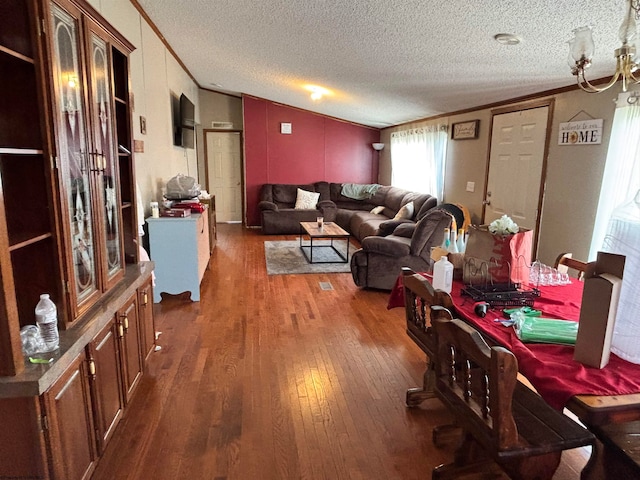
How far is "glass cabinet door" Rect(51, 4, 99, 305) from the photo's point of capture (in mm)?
1609

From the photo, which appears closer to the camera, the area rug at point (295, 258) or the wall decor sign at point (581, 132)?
the wall decor sign at point (581, 132)

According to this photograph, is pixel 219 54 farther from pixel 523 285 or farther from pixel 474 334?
pixel 474 334

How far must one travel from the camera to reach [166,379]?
2648 millimetres

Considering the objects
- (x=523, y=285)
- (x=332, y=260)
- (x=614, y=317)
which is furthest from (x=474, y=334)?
(x=332, y=260)

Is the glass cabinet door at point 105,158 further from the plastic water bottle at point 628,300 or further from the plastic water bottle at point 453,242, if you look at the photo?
the plastic water bottle at point 453,242

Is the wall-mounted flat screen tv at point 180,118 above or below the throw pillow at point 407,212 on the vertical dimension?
above

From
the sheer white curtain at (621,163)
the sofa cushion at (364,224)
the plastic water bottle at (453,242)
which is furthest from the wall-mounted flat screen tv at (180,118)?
the sheer white curtain at (621,163)

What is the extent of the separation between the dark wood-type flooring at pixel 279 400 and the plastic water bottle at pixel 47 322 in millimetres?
749

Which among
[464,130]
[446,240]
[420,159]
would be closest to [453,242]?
[446,240]

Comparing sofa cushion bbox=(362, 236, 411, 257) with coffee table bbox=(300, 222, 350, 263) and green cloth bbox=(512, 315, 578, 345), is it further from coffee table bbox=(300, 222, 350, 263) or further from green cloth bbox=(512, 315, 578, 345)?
green cloth bbox=(512, 315, 578, 345)

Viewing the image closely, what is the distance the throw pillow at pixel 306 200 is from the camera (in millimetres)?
8000

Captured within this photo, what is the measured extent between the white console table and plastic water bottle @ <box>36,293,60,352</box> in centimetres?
241

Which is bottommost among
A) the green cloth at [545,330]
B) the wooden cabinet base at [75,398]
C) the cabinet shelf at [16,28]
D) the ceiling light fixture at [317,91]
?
the wooden cabinet base at [75,398]

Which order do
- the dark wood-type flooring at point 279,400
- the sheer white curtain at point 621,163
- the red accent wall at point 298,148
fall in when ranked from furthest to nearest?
the red accent wall at point 298,148
the sheer white curtain at point 621,163
the dark wood-type flooring at point 279,400
